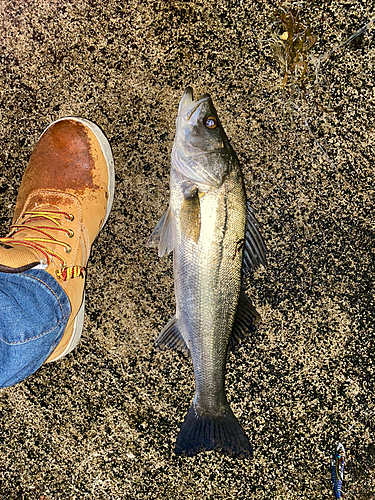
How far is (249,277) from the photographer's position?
97.7 inches

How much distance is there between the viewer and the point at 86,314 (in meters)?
2.52

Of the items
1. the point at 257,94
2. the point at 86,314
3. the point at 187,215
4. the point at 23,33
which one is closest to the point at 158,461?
the point at 86,314

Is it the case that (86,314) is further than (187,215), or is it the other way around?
(86,314)

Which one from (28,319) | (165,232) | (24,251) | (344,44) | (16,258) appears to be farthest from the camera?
(344,44)

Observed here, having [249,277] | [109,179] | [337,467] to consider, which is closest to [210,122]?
[109,179]

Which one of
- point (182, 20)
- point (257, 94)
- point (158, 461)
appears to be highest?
point (182, 20)

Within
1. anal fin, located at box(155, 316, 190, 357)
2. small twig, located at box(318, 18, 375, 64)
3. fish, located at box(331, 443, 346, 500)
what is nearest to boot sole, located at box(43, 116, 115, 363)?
anal fin, located at box(155, 316, 190, 357)

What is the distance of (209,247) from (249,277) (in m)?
0.57

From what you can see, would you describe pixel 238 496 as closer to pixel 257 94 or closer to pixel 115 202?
pixel 115 202

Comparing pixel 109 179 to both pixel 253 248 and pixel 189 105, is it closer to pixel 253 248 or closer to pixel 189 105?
pixel 189 105

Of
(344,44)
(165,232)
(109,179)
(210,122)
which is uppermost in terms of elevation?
(344,44)

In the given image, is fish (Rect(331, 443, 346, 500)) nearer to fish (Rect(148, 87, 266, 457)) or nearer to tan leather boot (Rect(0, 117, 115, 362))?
fish (Rect(148, 87, 266, 457))

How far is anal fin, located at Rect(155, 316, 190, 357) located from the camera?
2.29 meters

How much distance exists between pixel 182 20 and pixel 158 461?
282cm
